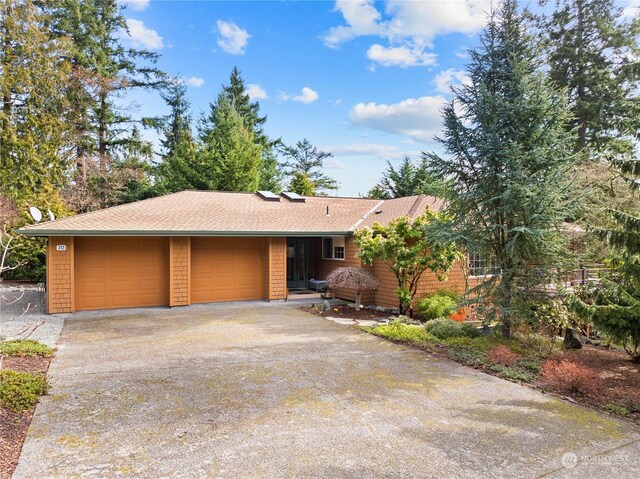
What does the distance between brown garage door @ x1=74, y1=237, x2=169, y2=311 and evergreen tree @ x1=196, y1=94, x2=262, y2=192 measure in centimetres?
1384

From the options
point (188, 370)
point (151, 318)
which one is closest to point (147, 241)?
point (151, 318)

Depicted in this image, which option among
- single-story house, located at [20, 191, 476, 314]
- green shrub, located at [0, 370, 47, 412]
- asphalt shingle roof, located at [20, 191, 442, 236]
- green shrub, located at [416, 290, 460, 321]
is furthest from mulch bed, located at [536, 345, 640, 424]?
asphalt shingle roof, located at [20, 191, 442, 236]

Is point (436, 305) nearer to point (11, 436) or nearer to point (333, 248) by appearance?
point (333, 248)

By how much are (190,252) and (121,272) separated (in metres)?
2.01

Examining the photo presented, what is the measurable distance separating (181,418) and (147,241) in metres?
8.88

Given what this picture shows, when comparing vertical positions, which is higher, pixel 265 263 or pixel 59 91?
pixel 59 91

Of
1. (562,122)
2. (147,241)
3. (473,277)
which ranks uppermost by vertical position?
(562,122)

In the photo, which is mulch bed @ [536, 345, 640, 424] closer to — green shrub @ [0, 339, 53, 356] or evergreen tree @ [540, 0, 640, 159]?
green shrub @ [0, 339, 53, 356]

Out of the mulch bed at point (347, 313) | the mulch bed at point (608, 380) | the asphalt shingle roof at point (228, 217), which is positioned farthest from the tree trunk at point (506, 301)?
the asphalt shingle roof at point (228, 217)

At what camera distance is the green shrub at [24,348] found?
22.6ft

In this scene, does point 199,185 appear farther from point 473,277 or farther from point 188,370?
point 188,370

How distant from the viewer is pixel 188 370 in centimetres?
643

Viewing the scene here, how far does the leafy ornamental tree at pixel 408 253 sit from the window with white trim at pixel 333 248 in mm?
2758

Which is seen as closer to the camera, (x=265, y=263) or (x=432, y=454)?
(x=432, y=454)
